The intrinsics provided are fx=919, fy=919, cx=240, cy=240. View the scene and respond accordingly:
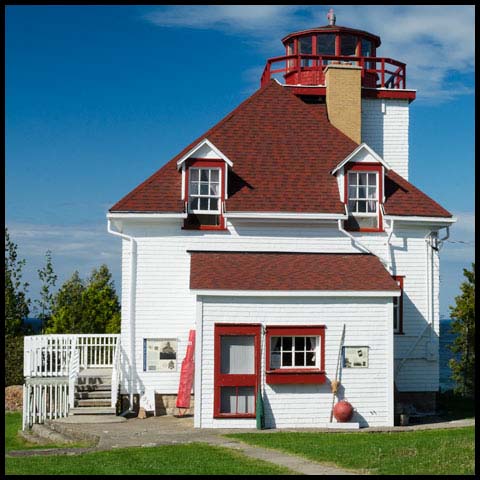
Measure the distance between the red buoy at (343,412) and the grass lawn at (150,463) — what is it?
4967 mm

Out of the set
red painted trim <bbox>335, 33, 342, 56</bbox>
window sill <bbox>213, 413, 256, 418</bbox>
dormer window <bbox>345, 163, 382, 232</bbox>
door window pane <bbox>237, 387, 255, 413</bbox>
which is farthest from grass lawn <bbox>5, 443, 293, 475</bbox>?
red painted trim <bbox>335, 33, 342, 56</bbox>

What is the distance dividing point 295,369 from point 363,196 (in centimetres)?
587

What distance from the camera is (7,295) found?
131ft

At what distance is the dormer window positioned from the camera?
2566 cm

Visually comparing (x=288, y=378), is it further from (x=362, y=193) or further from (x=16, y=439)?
(x=16, y=439)

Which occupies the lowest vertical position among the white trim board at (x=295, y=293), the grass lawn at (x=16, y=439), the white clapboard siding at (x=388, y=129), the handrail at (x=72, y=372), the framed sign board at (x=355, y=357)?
the grass lawn at (x=16, y=439)

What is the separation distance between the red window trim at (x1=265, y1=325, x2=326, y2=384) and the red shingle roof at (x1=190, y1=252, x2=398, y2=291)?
99cm

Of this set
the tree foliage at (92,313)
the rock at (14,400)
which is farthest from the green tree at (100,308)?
the rock at (14,400)

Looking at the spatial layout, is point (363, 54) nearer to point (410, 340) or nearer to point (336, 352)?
point (410, 340)

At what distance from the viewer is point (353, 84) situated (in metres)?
28.5

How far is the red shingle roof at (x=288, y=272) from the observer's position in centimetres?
2280

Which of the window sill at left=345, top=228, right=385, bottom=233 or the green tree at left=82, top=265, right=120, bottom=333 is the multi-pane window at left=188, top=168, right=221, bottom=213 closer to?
the window sill at left=345, top=228, right=385, bottom=233

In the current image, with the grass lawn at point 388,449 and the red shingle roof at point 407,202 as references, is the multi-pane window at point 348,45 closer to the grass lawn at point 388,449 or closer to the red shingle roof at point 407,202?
the red shingle roof at point 407,202

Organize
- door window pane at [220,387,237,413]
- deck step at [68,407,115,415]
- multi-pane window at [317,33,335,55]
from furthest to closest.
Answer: multi-pane window at [317,33,335,55], deck step at [68,407,115,415], door window pane at [220,387,237,413]
